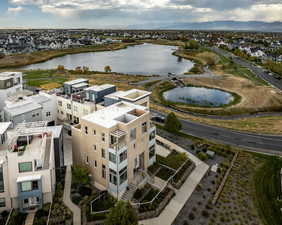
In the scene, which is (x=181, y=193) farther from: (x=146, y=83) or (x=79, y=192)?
(x=146, y=83)

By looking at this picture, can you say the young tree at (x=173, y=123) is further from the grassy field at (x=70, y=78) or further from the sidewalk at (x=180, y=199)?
the grassy field at (x=70, y=78)

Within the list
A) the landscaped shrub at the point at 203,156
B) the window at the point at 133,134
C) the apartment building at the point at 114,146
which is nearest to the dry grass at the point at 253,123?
the landscaped shrub at the point at 203,156

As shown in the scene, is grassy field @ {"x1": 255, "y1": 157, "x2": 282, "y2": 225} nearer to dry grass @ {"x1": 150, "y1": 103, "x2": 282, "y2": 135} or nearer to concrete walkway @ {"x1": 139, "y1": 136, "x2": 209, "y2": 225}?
concrete walkway @ {"x1": 139, "y1": 136, "x2": 209, "y2": 225}

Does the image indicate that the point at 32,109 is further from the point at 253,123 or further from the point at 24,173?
the point at 253,123

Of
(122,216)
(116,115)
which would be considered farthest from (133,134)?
(122,216)

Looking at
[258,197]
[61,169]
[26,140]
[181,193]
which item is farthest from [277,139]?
[26,140]

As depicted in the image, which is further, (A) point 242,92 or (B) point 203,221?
(A) point 242,92
